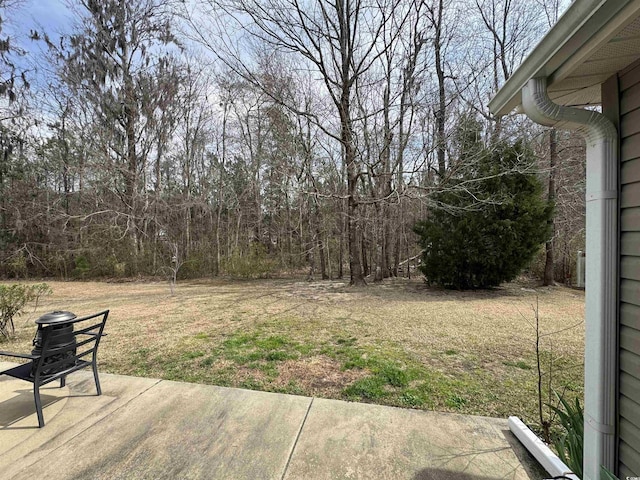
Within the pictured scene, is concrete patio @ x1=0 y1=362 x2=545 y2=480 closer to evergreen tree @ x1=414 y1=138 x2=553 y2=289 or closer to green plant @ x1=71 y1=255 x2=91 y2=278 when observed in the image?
evergreen tree @ x1=414 y1=138 x2=553 y2=289

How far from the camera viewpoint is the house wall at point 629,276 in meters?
1.14

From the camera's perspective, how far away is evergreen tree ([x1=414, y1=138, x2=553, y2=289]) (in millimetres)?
7195

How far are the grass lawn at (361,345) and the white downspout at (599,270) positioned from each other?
0.95 metres

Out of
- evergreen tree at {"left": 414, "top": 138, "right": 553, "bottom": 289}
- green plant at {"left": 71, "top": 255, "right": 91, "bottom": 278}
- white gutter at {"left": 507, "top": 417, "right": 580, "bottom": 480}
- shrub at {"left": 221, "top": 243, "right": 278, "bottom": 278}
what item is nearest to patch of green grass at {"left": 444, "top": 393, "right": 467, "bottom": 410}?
white gutter at {"left": 507, "top": 417, "right": 580, "bottom": 480}

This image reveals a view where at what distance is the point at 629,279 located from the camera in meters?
1.17

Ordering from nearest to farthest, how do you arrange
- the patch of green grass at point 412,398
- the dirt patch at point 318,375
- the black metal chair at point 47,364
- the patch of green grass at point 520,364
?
the black metal chair at point 47,364 → the patch of green grass at point 412,398 → the dirt patch at point 318,375 → the patch of green grass at point 520,364

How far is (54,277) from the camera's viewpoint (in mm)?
12188

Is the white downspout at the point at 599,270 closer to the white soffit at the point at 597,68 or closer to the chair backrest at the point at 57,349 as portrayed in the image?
the white soffit at the point at 597,68

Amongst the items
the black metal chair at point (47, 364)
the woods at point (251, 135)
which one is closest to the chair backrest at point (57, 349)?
the black metal chair at point (47, 364)

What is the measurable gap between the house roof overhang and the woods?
5.69 meters

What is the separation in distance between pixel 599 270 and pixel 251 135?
14.2 metres

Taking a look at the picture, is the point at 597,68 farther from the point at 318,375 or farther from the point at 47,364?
the point at 47,364

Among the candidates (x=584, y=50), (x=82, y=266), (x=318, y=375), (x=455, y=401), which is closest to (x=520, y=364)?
(x=455, y=401)

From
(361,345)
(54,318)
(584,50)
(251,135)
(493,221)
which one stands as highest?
(251,135)
